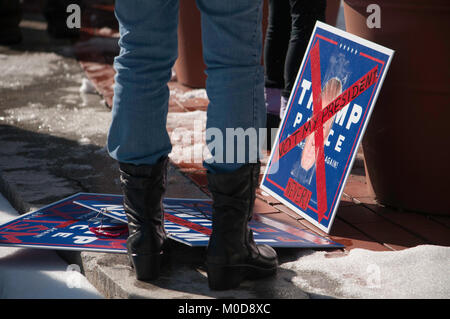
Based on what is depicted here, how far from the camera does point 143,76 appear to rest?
64.9 inches

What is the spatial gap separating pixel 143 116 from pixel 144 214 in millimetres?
243

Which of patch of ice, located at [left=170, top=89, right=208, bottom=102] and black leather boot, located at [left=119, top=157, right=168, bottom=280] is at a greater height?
patch of ice, located at [left=170, top=89, right=208, bottom=102]

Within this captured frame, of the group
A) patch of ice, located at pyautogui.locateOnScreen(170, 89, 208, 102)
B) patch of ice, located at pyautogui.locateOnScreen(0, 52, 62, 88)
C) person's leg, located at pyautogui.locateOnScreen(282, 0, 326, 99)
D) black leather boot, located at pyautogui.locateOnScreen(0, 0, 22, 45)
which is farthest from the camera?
black leather boot, located at pyautogui.locateOnScreen(0, 0, 22, 45)

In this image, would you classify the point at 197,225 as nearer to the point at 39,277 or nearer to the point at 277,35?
the point at 39,277

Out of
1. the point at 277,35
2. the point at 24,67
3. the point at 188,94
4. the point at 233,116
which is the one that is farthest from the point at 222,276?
the point at 24,67

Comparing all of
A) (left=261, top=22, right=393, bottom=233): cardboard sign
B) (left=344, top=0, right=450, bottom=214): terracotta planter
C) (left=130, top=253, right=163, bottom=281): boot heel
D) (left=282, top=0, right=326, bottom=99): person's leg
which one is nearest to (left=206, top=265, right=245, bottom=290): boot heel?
(left=130, top=253, right=163, bottom=281): boot heel

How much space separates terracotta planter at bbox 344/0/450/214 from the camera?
6.68 feet

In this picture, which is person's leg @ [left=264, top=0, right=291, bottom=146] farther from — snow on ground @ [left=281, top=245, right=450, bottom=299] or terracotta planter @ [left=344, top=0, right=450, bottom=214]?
snow on ground @ [left=281, top=245, right=450, bottom=299]

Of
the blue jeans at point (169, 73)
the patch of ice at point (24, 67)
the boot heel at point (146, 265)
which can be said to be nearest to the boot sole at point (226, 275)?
the boot heel at point (146, 265)

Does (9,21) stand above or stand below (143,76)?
above

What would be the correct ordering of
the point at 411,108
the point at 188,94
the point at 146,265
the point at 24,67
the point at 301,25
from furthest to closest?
the point at 24,67
the point at 188,94
the point at 301,25
the point at 411,108
the point at 146,265

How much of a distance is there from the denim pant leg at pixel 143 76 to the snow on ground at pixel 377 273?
20.3 inches

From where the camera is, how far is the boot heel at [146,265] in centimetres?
169
